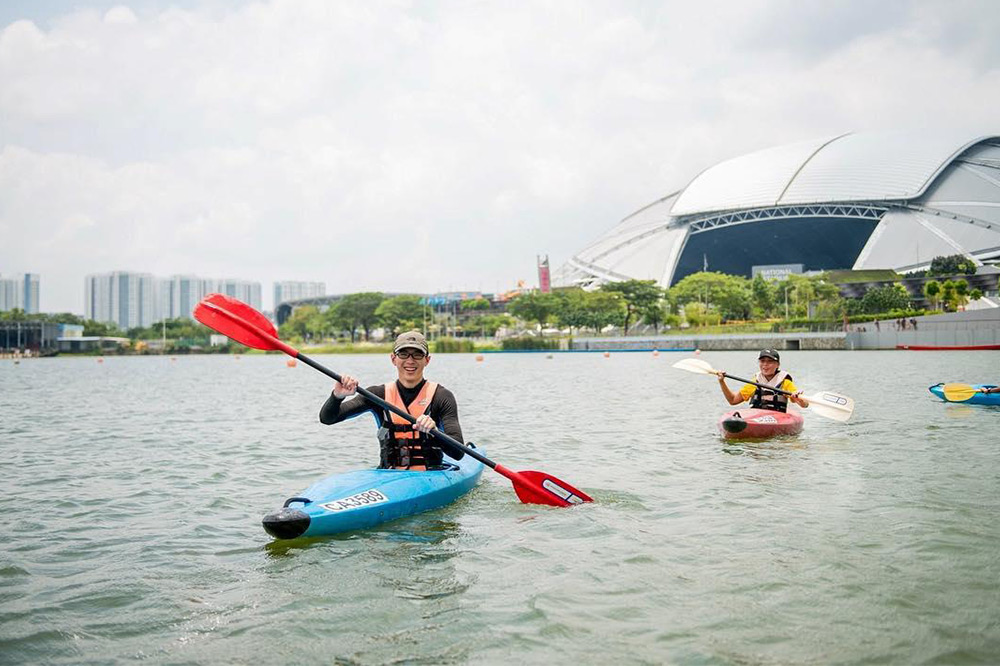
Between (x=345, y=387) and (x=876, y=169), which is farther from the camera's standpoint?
(x=876, y=169)

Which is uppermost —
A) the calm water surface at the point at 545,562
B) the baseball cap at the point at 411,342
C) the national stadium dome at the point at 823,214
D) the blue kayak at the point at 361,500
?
the national stadium dome at the point at 823,214

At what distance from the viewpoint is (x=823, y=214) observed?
88438 mm

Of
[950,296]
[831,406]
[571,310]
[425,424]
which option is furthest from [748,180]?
[425,424]

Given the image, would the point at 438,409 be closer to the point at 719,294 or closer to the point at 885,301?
the point at 885,301

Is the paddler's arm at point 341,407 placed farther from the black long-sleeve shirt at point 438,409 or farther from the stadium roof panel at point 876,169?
the stadium roof panel at point 876,169

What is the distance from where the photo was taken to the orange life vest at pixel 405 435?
7.25 metres

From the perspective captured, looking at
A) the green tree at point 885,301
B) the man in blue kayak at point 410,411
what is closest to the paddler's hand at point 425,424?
the man in blue kayak at point 410,411

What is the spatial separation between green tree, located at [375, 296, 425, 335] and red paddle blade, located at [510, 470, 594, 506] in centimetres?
8658

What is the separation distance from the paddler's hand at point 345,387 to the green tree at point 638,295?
71185mm

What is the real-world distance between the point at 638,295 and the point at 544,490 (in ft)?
229

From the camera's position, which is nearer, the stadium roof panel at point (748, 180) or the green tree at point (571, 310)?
the green tree at point (571, 310)

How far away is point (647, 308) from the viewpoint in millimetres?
76062

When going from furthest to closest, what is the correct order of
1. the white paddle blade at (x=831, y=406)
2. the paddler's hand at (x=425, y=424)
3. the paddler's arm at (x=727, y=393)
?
the white paddle blade at (x=831, y=406) → the paddler's arm at (x=727, y=393) → the paddler's hand at (x=425, y=424)

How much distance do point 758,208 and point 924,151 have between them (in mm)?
19381
